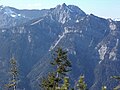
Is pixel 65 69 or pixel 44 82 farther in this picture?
pixel 44 82

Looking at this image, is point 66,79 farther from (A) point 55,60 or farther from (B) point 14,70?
(B) point 14,70

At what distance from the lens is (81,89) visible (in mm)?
51750

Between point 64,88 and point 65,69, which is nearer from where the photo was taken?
point 64,88

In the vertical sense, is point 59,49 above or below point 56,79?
above

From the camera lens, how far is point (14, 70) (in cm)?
7531

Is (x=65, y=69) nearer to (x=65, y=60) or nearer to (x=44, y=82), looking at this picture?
(x=65, y=60)

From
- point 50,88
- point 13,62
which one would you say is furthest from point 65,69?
point 13,62

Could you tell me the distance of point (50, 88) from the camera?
56812 mm

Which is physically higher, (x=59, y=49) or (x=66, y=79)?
(x=59, y=49)

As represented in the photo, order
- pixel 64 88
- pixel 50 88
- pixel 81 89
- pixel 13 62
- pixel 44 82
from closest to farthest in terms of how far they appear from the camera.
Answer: pixel 64 88 → pixel 81 89 → pixel 50 88 → pixel 44 82 → pixel 13 62

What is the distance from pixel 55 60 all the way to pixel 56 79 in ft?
9.10

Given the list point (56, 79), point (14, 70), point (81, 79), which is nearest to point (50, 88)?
point (56, 79)

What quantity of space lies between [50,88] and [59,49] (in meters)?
6.39

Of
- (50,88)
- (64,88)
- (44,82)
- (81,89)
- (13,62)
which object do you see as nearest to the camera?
(64,88)
